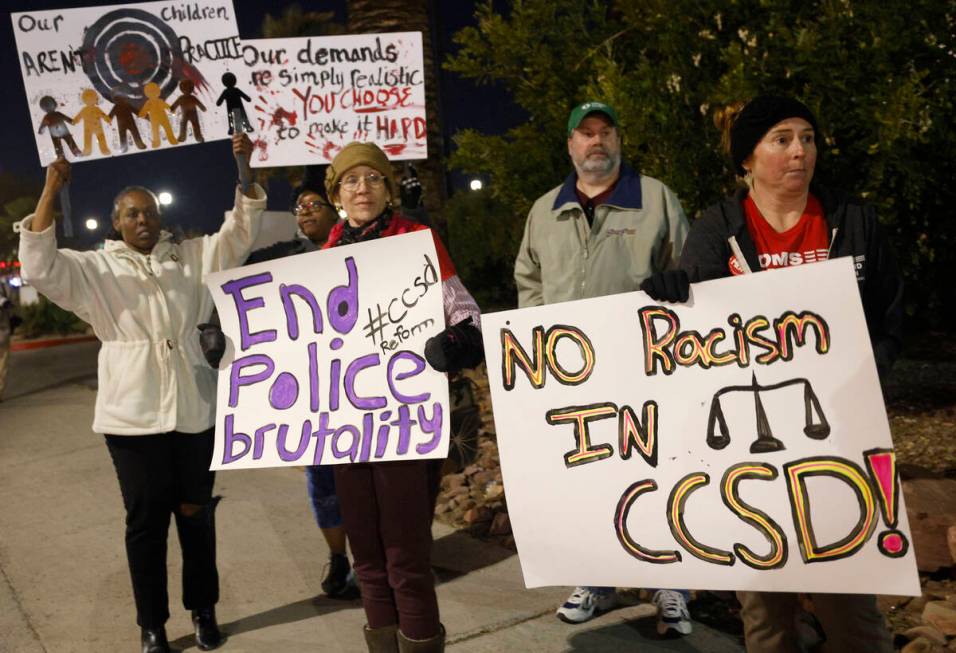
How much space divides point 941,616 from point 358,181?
2.58 metres

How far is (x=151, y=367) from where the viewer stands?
3752mm

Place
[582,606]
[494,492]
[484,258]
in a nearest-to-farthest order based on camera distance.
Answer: [582,606] < [494,492] < [484,258]

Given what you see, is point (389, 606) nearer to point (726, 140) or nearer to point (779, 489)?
point (779, 489)

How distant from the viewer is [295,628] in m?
4.10

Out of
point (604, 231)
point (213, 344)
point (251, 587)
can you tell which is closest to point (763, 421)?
point (604, 231)

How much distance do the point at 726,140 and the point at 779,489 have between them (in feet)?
3.52

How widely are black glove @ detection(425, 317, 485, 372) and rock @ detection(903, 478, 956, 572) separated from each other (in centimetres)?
191

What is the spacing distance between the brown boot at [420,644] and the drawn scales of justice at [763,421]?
117 centimetres

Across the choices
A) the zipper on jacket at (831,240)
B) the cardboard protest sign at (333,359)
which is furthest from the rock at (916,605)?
the cardboard protest sign at (333,359)

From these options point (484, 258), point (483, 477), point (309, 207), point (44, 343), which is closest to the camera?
point (309, 207)

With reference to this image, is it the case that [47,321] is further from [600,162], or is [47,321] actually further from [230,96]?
[600,162]

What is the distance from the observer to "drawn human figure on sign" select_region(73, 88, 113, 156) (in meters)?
4.33

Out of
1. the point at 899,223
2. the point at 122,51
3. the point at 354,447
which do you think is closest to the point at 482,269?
the point at 899,223

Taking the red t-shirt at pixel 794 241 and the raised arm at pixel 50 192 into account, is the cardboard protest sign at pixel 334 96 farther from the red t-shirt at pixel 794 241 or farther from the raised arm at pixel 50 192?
the red t-shirt at pixel 794 241
